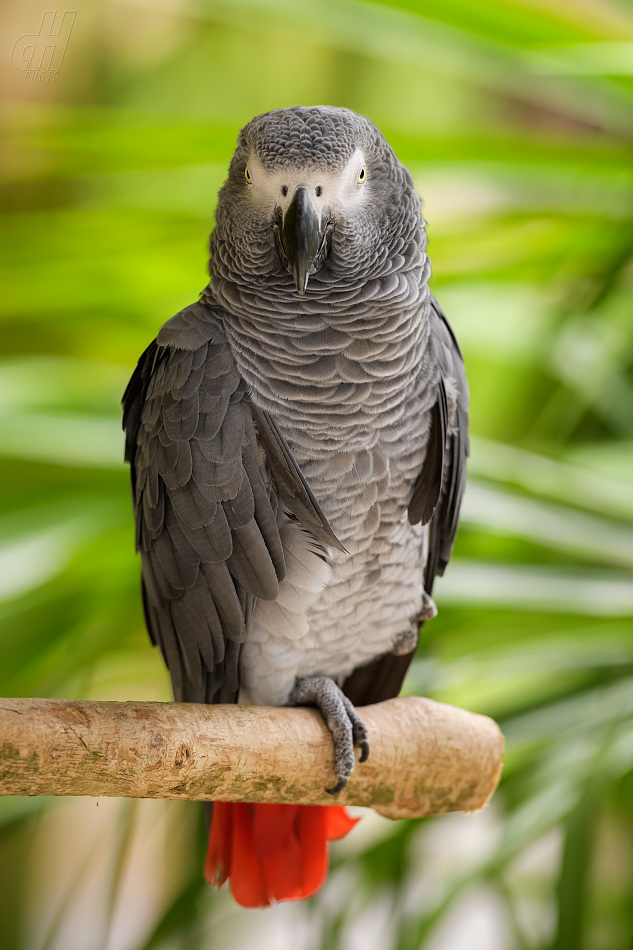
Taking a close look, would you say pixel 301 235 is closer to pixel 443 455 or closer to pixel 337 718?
pixel 443 455

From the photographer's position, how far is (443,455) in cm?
82

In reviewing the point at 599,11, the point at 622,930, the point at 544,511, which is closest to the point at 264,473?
the point at 544,511

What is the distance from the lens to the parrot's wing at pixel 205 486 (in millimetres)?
748

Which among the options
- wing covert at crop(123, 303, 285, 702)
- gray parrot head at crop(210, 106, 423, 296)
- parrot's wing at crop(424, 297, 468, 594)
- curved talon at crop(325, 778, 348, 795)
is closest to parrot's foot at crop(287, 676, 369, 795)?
curved talon at crop(325, 778, 348, 795)

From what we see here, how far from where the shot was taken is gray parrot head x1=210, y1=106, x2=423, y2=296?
0.65 metres

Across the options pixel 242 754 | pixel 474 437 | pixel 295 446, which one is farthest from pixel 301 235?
pixel 474 437

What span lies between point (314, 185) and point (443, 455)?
31 centimetres

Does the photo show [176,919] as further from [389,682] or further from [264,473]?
[264,473]

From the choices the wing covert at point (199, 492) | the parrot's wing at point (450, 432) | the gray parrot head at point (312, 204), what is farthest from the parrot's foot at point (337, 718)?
the gray parrot head at point (312, 204)

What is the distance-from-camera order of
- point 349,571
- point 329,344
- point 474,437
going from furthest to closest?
point 474,437 → point 349,571 → point 329,344

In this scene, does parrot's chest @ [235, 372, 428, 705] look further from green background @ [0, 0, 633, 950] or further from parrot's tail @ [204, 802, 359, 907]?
green background @ [0, 0, 633, 950]

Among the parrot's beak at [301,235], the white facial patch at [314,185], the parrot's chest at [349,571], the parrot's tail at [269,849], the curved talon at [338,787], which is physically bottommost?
the parrot's tail at [269,849]

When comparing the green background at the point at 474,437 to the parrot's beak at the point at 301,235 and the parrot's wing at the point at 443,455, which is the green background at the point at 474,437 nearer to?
the parrot's wing at the point at 443,455

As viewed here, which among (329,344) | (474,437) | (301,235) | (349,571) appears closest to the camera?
(301,235)
